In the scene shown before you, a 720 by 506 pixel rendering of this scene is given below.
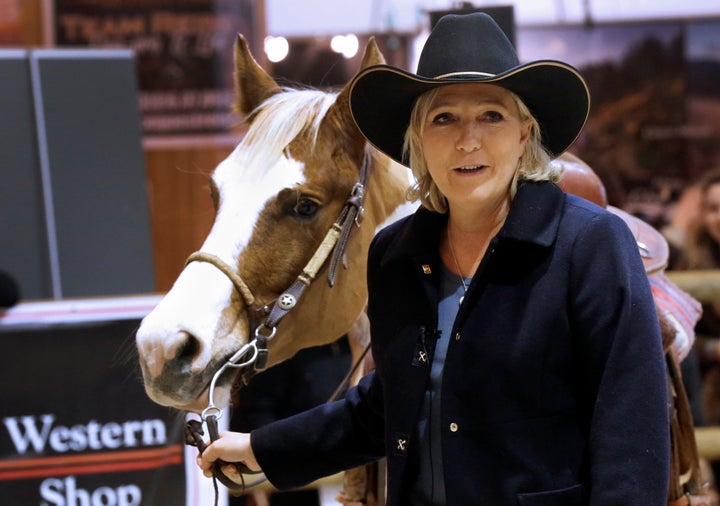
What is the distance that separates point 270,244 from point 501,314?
582 millimetres

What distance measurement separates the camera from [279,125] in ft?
6.20

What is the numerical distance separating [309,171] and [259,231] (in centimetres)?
17

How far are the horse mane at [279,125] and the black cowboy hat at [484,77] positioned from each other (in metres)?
0.22

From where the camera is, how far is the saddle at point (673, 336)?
2154 mm

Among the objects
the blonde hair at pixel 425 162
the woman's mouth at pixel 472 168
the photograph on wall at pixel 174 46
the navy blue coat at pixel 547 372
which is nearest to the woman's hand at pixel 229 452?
the navy blue coat at pixel 547 372

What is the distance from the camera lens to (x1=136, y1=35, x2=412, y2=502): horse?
65.9 inches

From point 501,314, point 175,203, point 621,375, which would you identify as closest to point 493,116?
point 501,314

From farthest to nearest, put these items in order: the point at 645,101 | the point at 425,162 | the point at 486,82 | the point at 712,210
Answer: the point at 645,101 → the point at 712,210 → the point at 425,162 → the point at 486,82

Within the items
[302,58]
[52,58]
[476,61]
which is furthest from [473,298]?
[302,58]

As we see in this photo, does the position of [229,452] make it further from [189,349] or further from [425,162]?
[425,162]

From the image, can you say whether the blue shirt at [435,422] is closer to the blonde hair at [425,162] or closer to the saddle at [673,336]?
the blonde hair at [425,162]

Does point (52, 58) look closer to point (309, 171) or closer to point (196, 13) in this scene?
point (196, 13)

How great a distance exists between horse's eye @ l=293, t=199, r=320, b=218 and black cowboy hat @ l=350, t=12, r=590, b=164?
26cm

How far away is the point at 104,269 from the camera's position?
335 cm
